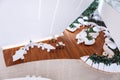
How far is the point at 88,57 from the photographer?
6.86 m

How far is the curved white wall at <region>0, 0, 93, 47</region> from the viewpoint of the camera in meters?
4.10

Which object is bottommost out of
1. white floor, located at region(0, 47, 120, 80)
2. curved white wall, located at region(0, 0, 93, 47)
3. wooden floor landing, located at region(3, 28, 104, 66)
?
white floor, located at region(0, 47, 120, 80)

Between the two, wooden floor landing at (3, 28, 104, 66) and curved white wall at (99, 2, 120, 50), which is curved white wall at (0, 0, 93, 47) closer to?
wooden floor landing at (3, 28, 104, 66)

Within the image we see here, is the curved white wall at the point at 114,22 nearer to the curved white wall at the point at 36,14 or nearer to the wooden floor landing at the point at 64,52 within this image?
the curved white wall at the point at 36,14

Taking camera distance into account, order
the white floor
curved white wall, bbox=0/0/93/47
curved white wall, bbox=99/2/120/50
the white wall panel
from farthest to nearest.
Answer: the white floor
the white wall panel
curved white wall, bbox=0/0/93/47
curved white wall, bbox=99/2/120/50

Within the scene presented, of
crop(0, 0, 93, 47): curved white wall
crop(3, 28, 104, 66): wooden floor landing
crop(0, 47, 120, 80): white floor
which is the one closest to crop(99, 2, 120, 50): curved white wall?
crop(0, 0, 93, 47): curved white wall

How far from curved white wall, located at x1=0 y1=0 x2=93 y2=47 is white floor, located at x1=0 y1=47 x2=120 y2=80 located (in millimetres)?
1204

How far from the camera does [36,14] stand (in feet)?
→ 16.3

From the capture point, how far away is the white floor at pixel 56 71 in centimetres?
595

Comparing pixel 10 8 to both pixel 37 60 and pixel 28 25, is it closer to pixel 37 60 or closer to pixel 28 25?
pixel 28 25

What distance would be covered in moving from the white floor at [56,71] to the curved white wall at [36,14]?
1.20 m

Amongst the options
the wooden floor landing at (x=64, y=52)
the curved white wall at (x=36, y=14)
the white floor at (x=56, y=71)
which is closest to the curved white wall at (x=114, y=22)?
the curved white wall at (x=36, y=14)

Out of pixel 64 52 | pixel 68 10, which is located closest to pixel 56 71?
pixel 64 52

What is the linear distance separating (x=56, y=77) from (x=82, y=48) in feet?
7.48
